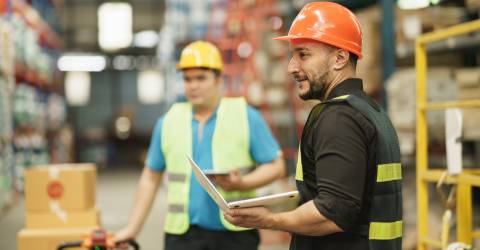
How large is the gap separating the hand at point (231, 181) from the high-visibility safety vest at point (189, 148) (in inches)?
6.5

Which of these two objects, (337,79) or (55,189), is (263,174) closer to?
(337,79)

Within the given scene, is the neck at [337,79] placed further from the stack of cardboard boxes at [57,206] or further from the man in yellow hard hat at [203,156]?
the stack of cardboard boxes at [57,206]

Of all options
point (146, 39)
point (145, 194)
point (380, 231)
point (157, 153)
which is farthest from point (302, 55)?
point (146, 39)

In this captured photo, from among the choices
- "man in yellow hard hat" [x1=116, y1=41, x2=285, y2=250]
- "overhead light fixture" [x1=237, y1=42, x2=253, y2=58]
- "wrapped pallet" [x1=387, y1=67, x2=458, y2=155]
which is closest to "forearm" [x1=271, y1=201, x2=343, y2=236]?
"man in yellow hard hat" [x1=116, y1=41, x2=285, y2=250]

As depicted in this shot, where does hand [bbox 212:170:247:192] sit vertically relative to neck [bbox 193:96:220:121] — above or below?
below

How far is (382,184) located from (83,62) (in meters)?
27.2

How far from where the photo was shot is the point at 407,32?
5.84 metres

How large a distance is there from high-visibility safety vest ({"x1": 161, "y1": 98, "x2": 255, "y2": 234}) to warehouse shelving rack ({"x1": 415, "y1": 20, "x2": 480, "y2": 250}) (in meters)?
1.16

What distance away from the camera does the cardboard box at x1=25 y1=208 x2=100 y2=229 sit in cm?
452

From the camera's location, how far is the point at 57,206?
15.0 ft

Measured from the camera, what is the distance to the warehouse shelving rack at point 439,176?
3.59 metres

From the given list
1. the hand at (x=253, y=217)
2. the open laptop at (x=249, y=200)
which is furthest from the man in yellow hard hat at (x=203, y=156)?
the hand at (x=253, y=217)

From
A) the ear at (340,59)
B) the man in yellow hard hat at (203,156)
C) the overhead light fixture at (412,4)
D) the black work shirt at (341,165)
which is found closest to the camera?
the black work shirt at (341,165)

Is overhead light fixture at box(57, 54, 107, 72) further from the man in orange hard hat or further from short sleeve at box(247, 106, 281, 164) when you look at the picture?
the man in orange hard hat
